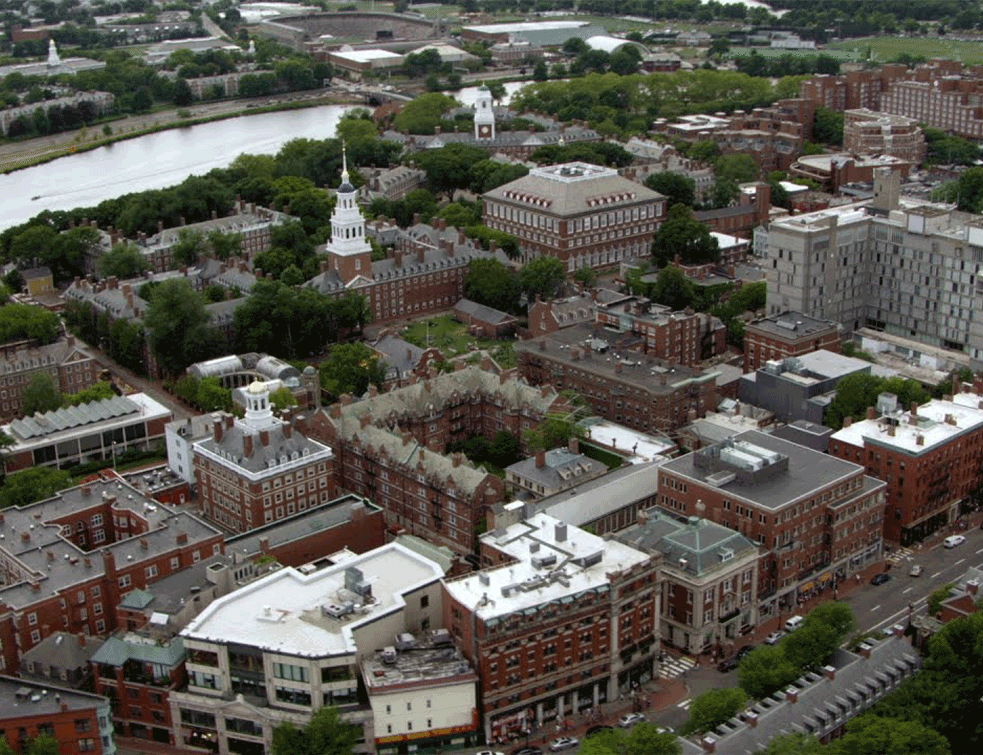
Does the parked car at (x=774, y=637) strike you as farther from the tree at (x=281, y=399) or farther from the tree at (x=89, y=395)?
the tree at (x=89, y=395)

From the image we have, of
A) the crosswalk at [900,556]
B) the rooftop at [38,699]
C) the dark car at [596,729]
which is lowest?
the crosswalk at [900,556]

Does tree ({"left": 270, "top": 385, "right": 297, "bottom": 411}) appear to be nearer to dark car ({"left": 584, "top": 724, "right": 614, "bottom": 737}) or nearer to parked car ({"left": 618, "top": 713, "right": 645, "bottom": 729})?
dark car ({"left": 584, "top": 724, "right": 614, "bottom": 737})

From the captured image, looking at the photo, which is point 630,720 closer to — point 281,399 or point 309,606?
point 309,606

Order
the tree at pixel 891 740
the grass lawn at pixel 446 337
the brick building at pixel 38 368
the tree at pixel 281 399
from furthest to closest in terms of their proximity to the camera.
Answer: the grass lawn at pixel 446 337 → the brick building at pixel 38 368 → the tree at pixel 281 399 → the tree at pixel 891 740

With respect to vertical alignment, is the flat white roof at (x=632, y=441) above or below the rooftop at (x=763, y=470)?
below

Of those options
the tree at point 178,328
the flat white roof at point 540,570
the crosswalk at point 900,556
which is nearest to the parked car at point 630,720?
the flat white roof at point 540,570

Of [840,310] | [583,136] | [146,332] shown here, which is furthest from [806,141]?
[146,332]
